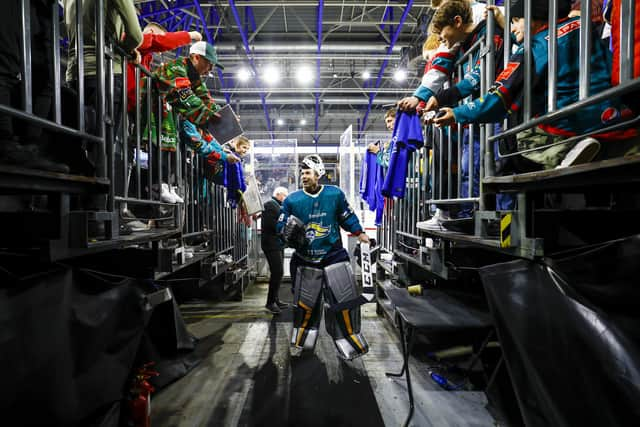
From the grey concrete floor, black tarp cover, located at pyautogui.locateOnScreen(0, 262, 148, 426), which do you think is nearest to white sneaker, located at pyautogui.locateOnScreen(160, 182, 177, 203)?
black tarp cover, located at pyautogui.locateOnScreen(0, 262, 148, 426)

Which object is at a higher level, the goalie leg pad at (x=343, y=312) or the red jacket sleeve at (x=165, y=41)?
the red jacket sleeve at (x=165, y=41)

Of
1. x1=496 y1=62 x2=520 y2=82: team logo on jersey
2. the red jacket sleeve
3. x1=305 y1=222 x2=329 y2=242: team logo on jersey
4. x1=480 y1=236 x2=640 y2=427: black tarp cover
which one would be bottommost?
x1=480 y1=236 x2=640 y2=427: black tarp cover

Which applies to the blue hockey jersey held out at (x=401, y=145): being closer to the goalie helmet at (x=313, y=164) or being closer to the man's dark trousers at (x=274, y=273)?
the goalie helmet at (x=313, y=164)

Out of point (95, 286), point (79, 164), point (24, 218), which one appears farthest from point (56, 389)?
point (79, 164)

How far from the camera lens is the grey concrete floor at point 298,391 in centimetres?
237

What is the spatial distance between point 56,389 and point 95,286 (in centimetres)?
52

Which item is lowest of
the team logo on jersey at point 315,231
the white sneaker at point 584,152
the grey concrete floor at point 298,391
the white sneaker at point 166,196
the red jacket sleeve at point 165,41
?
the grey concrete floor at point 298,391

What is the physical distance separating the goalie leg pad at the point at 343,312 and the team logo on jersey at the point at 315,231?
0.36m

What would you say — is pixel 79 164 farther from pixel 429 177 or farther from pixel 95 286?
pixel 429 177

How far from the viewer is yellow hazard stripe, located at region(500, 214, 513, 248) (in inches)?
61.9

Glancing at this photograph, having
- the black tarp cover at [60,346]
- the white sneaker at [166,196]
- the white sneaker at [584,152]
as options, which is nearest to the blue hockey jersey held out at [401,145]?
the white sneaker at [584,152]

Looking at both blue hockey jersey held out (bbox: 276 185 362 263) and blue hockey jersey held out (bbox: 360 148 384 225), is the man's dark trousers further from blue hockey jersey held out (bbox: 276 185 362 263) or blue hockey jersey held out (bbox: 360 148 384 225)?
blue hockey jersey held out (bbox: 360 148 384 225)

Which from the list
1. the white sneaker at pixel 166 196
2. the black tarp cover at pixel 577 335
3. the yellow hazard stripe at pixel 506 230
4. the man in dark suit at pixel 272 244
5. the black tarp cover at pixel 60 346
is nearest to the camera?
the black tarp cover at pixel 577 335

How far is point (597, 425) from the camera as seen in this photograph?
3.56 ft
